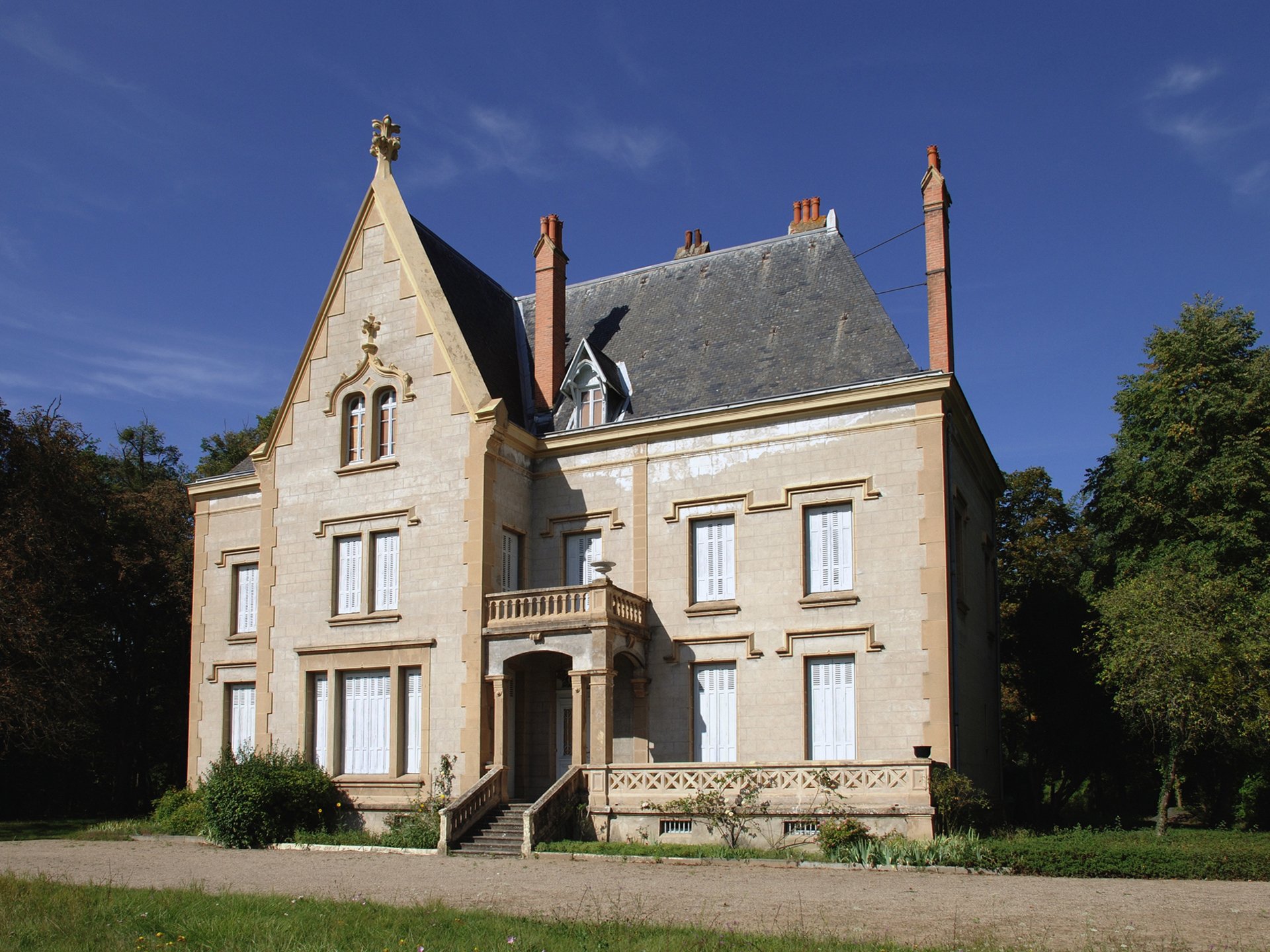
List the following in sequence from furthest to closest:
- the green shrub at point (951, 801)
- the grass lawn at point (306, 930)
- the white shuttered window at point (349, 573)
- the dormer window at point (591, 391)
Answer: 1. the dormer window at point (591, 391)
2. the white shuttered window at point (349, 573)
3. the green shrub at point (951, 801)
4. the grass lawn at point (306, 930)

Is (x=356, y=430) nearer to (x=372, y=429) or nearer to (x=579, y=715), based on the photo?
(x=372, y=429)

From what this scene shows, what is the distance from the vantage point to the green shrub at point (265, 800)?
24.0 meters

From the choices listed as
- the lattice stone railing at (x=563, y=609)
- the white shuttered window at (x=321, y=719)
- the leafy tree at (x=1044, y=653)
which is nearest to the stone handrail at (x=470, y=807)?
the lattice stone railing at (x=563, y=609)

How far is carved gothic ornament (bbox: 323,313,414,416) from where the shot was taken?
28297 millimetres

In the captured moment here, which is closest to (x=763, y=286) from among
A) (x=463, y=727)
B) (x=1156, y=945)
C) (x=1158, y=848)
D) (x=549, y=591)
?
(x=549, y=591)

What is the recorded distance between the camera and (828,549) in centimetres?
2505

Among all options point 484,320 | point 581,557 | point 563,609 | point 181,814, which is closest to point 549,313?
point 484,320

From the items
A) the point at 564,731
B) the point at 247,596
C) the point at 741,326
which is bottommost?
the point at 564,731

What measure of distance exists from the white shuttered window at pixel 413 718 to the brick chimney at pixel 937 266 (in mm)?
13475

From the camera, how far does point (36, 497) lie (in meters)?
33.4

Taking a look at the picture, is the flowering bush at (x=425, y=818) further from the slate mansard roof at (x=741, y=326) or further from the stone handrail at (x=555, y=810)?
the slate mansard roof at (x=741, y=326)

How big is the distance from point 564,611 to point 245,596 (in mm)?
11122

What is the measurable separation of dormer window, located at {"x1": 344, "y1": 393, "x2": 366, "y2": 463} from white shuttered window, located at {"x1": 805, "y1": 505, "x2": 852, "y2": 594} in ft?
36.3

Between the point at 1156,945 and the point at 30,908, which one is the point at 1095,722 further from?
the point at 30,908
